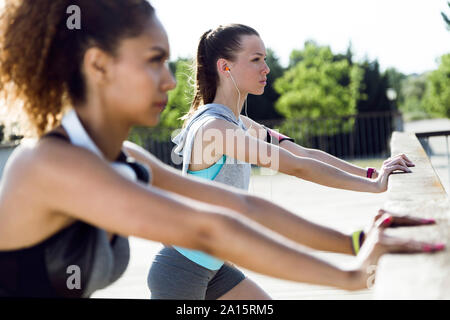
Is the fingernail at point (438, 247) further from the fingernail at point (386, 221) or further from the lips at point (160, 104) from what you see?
the lips at point (160, 104)

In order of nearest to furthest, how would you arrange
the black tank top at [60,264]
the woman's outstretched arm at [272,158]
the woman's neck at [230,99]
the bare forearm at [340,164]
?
the black tank top at [60,264] < the woman's outstretched arm at [272,158] < the woman's neck at [230,99] < the bare forearm at [340,164]

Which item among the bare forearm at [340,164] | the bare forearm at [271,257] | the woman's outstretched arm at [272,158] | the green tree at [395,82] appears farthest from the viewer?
the green tree at [395,82]

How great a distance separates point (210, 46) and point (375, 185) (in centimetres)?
117

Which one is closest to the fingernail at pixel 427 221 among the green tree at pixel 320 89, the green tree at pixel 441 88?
the green tree at pixel 320 89

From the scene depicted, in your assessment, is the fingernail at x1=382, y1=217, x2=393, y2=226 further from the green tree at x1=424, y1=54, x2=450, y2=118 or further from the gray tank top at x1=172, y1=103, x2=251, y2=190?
the green tree at x1=424, y1=54, x2=450, y2=118

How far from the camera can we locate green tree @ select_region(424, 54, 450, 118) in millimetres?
27956

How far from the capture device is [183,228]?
1.23m

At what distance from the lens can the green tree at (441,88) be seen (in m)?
28.0

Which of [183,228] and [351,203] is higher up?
[183,228]

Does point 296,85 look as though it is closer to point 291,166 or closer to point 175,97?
point 175,97

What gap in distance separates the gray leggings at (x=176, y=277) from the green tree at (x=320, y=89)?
21675mm

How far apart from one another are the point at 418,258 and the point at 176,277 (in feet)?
4.80

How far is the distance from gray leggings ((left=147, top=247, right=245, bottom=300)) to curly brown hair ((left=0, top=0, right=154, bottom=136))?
1.11 meters

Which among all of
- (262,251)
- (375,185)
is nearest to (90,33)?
(262,251)
